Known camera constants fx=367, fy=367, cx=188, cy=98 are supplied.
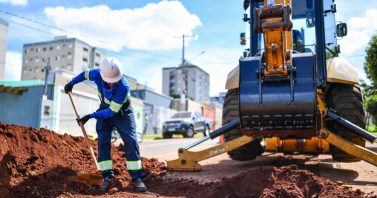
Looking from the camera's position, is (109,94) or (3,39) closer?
(109,94)

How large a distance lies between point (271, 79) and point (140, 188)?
2222 mm

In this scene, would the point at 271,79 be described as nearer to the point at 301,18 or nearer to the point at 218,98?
the point at 301,18

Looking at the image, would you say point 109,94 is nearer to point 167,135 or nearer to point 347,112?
point 347,112

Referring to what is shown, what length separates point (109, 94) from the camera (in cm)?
518

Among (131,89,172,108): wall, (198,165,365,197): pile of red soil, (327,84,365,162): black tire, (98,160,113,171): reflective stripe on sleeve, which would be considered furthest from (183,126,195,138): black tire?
(198,165,365,197): pile of red soil

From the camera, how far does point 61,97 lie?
78.2 feet

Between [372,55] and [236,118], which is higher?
[372,55]

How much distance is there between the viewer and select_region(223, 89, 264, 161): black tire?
673 cm

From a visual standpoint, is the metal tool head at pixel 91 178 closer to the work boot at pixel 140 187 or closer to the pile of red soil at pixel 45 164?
the pile of red soil at pixel 45 164

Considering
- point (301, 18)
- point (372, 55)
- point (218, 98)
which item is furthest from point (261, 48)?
point (218, 98)

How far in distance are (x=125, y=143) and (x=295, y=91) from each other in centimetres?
240

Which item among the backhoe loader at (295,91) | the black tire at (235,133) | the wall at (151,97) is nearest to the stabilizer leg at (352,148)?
the backhoe loader at (295,91)

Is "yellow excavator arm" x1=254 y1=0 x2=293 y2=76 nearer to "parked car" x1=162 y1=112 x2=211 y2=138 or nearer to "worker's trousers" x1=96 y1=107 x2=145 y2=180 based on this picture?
"worker's trousers" x1=96 y1=107 x2=145 y2=180

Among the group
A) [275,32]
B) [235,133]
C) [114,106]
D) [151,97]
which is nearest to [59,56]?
[151,97]
